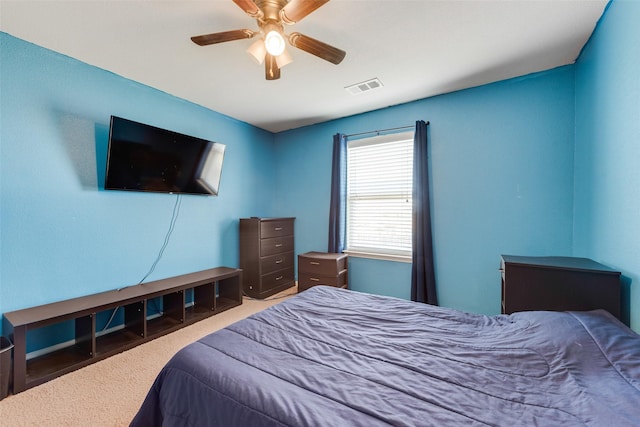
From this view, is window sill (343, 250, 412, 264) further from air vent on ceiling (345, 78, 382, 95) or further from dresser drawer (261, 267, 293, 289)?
air vent on ceiling (345, 78, 382, 95)

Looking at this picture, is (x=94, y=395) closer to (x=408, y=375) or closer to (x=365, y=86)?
(x=408, y=375)

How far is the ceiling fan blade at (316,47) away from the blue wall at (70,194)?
208cm

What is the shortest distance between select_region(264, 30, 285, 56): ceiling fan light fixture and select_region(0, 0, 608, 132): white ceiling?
1.29 ft

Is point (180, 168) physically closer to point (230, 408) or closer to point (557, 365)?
point (230, 408)

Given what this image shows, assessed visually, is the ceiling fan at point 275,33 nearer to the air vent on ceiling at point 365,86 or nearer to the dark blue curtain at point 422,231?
the air vent on ceiling at point 365,86

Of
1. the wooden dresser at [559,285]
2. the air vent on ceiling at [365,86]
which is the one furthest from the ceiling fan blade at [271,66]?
the wooden dresser at [559,285]

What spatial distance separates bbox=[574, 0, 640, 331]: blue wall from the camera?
1.45 meters

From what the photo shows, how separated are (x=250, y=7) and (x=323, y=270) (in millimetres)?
2758

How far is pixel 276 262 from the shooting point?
3.81 meters

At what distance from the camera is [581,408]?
0.82m

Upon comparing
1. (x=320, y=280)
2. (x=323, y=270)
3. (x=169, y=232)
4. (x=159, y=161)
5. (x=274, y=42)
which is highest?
(x=274, y=42)

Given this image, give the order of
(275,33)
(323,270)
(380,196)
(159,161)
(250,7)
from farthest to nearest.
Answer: (380,196) → (323,270) → (159,161) → (275,33) → (250,7)

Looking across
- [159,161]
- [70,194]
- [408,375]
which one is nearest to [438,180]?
[408,375]

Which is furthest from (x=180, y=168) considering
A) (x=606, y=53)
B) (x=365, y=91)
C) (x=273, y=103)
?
(x=606, y=53)
